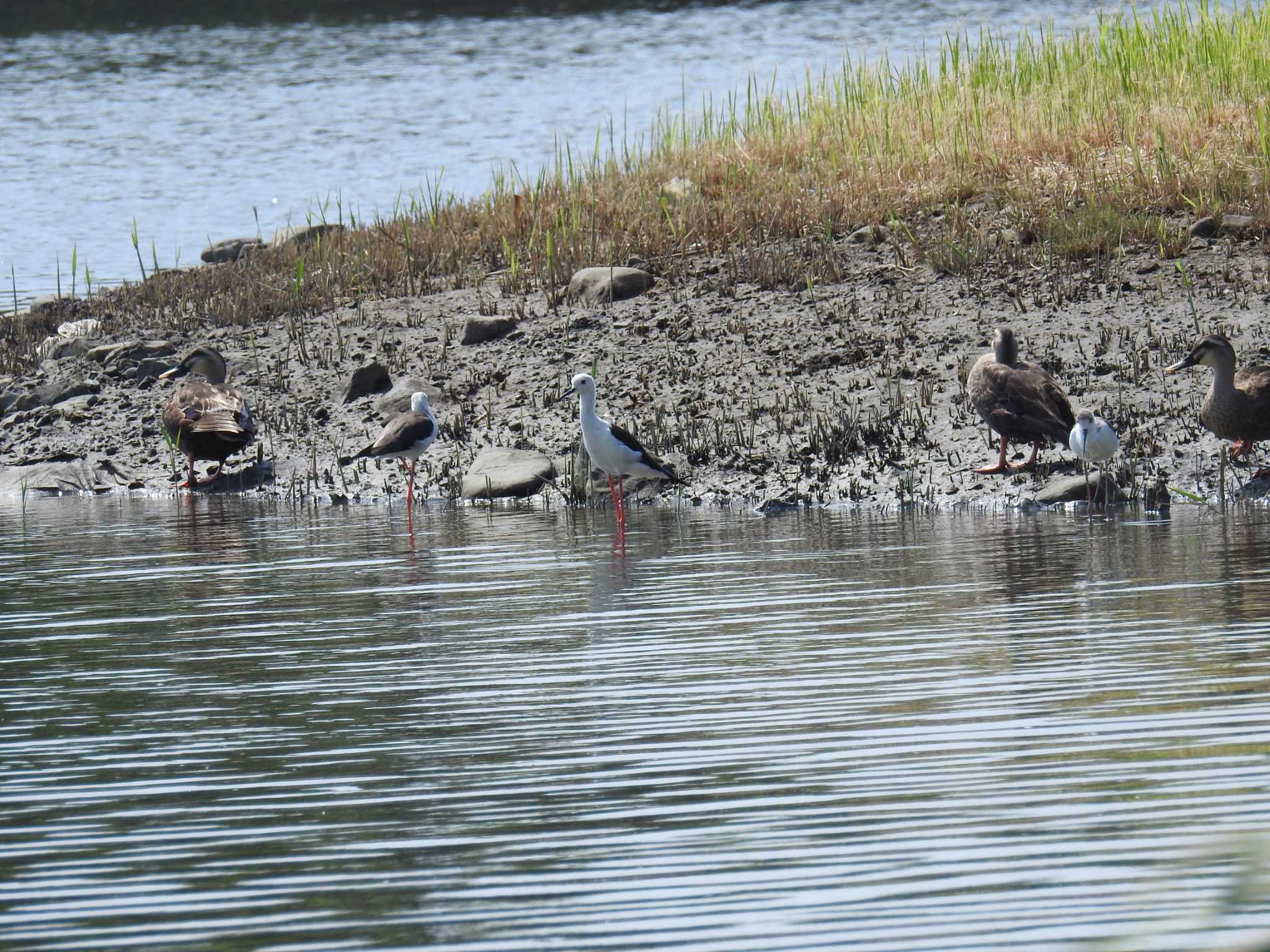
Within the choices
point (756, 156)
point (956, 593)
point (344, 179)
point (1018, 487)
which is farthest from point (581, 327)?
point (344, 179)

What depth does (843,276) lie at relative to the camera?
16.8 meters

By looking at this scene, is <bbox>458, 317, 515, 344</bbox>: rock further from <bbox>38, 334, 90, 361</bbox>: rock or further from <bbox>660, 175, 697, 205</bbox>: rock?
<bbox>38, 334, 90, 361</bbox>: rock

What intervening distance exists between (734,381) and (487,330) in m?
2.91

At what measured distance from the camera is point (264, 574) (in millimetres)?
11023

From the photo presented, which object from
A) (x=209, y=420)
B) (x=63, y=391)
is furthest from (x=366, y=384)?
(x=63, y=391)

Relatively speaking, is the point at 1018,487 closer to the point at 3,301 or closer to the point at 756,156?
the point at 756,156

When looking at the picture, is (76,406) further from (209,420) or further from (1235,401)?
(1235,401)

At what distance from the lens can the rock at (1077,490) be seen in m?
12.6

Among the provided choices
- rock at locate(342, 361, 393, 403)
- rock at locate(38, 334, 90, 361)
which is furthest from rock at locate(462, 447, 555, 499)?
rock at locate(38, 334, 90, 361)

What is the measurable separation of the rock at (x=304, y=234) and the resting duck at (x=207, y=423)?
5.39 metres

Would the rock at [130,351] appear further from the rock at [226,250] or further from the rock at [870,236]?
the rock at [870,236]

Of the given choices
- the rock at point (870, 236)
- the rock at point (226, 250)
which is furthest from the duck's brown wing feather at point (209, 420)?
the rock at point (226, 250)

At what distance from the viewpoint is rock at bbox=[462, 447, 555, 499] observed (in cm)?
1446

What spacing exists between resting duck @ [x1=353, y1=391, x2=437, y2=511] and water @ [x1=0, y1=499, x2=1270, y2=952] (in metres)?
2.90
